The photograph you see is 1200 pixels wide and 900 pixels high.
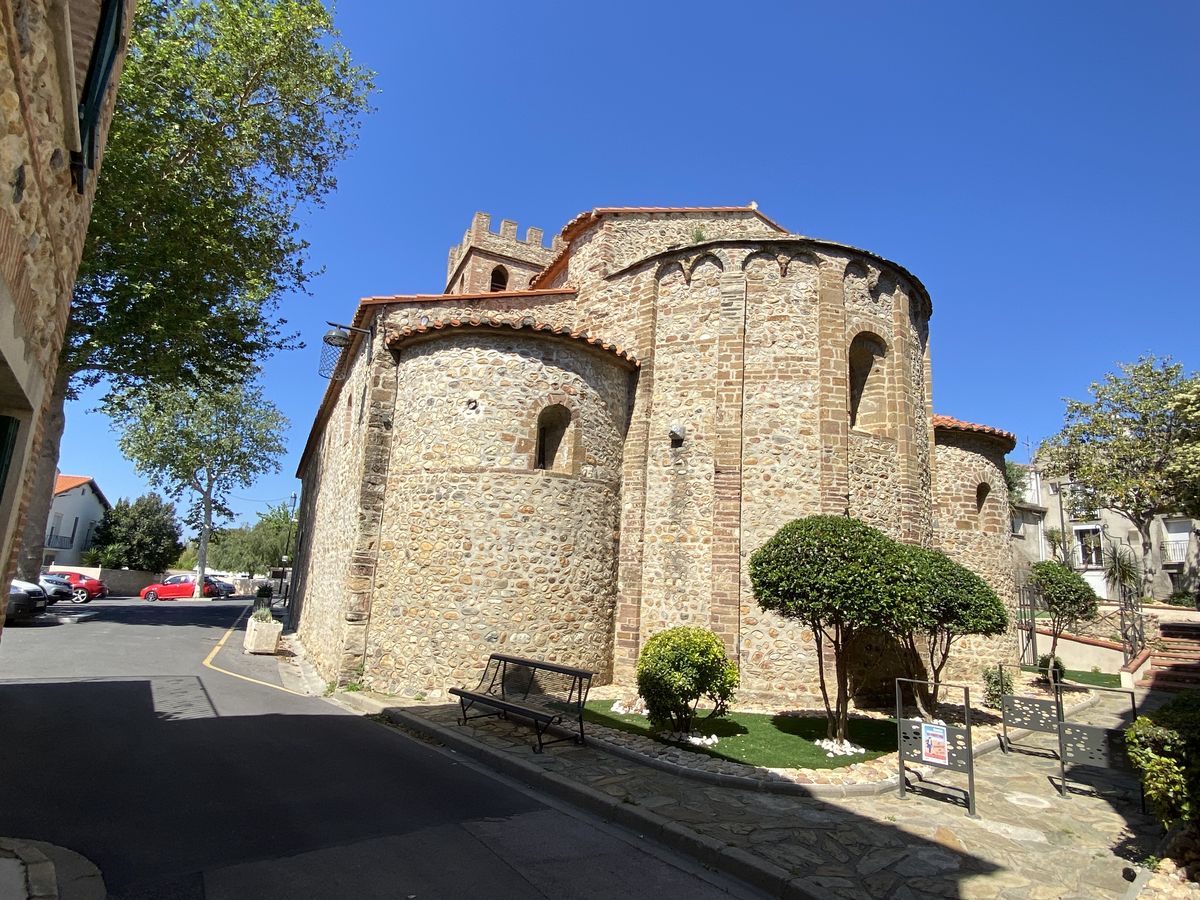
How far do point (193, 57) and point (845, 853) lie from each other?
21.4 m

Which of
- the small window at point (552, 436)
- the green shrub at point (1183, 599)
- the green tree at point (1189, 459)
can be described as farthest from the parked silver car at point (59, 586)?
the green shrub at point (1183, 599)

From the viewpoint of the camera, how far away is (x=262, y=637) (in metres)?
17.1

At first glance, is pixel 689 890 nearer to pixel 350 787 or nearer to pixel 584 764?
pixel 584 764

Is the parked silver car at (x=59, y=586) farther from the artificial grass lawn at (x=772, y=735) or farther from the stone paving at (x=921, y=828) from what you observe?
the stone paving at (x=921, y=828)

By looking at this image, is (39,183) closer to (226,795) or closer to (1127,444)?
(226,795)

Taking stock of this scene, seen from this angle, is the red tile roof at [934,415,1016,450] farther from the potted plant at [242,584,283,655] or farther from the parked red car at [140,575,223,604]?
the parked red car at [140,575,223,604]

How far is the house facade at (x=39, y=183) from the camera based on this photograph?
8.66ft

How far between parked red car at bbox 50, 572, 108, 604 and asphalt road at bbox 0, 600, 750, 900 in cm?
2544

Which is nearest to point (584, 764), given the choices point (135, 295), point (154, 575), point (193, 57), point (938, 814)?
point (938, 814)

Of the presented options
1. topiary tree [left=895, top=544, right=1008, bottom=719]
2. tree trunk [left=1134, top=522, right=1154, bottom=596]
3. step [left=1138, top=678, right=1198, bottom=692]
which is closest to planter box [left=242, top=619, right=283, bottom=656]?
topiary tree [left=895, top=544, right=1008, bottom=719]

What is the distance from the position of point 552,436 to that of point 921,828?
8871mm

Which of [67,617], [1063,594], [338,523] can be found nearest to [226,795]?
[338,523]

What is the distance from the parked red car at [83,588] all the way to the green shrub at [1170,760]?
38512mm

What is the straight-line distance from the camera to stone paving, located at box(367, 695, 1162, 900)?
5176mm
